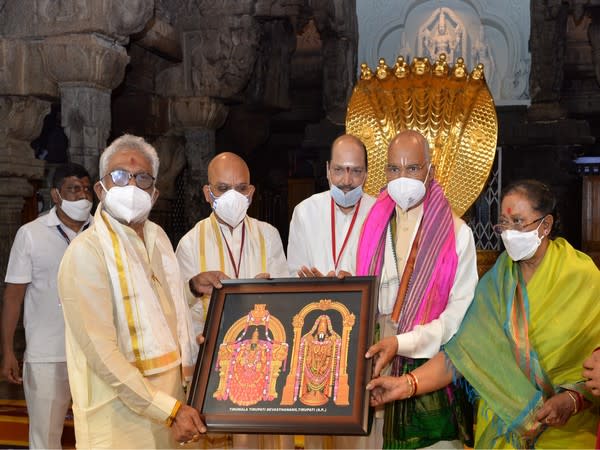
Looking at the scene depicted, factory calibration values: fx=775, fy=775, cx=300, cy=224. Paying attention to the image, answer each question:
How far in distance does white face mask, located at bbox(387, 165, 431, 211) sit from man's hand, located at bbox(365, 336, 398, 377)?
1.92ft

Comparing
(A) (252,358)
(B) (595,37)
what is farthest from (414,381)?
(B) (595,37)

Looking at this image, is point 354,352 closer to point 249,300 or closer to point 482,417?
point 249,300

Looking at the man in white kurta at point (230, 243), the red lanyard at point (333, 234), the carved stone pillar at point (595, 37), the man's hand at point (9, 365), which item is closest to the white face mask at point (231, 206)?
the man in white kurta at point (230, 243)

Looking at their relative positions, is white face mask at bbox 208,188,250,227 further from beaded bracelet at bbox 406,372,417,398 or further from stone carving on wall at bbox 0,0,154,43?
stone carving on wall at bbox 0,0,154,43

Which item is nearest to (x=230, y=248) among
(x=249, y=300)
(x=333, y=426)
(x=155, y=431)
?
(x=249, y=300)

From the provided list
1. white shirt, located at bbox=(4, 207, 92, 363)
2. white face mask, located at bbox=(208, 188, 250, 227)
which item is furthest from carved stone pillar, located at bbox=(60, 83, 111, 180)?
white face mask, located at bbox=(208, 188, 250, 227)

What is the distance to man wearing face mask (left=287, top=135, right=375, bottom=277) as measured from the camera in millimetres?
3436

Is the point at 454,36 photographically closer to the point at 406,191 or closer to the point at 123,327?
the point at 406,191

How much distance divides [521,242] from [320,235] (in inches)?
39.2

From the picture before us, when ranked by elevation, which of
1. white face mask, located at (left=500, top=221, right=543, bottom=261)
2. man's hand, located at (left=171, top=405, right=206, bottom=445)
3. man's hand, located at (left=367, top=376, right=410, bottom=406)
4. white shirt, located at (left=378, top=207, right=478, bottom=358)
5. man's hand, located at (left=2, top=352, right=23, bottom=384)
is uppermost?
white face mask, located at (left=500, top=221, right=543, bottom=261)

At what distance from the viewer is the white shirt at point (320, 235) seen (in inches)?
137

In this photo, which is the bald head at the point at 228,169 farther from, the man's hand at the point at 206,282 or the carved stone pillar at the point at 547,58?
the carved stone pillar at the point at 547,58

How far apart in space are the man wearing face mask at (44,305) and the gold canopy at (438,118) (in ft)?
5.40

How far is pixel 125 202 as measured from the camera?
272cm
